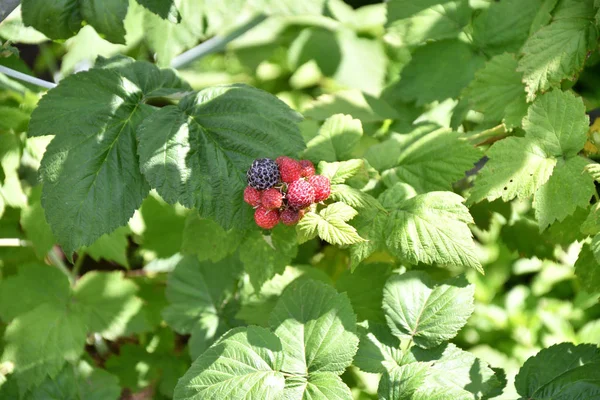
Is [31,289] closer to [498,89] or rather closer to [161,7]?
[161,7]

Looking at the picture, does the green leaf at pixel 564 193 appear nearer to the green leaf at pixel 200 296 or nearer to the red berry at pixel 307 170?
the red berry at pixel 307 170

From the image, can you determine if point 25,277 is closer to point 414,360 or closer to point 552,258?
point 414,360

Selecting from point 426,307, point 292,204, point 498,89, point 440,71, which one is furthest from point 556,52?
point 292,204

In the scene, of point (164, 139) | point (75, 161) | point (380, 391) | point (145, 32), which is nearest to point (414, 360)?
point (380, 391)

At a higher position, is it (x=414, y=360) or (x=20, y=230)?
(x=414, y=360)

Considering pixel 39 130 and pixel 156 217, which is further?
pixel 156 217

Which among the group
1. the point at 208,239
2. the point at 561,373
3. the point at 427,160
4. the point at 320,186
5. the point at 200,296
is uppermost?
the point at 320,186

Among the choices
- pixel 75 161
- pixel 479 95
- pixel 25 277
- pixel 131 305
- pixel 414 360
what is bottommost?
pixel 131 305

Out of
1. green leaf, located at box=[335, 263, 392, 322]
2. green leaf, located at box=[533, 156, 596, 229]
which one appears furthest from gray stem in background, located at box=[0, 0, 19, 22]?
green leaf, located at box=[533, 156, 596, 229]
